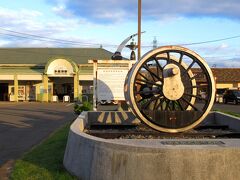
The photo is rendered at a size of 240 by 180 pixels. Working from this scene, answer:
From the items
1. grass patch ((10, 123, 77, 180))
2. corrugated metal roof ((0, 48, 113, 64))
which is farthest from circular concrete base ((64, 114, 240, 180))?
corrugated metal roof ((0, 48, 113, 64))

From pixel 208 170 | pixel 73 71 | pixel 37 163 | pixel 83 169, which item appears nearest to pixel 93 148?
pixel 83 169

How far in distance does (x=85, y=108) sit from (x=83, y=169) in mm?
12553

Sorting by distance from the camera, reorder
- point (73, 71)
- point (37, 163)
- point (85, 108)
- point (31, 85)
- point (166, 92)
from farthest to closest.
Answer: point (31, 85) < point (73, 71) < point (85, 108) < point (166, 92) < point (37, 163)

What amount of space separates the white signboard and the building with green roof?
32.4 m

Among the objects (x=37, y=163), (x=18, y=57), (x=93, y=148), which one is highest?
(x=18, y=57)

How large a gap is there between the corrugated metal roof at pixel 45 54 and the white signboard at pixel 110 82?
35.8 meters

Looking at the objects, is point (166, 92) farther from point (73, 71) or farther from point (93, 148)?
point (73, 71)

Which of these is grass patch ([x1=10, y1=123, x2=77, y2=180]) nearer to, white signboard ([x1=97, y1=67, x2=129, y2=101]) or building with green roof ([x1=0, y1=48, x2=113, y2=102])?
white signboard ([x1=97, y1=67, x2=129, y2=101])

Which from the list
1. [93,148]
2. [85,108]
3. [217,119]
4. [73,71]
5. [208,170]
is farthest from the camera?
[73,71]

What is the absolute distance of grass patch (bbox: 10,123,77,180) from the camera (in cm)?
830

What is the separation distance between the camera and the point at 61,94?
2227 inches

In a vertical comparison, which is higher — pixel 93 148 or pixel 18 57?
pixel 18 57

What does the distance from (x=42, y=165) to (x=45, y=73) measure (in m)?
42.1

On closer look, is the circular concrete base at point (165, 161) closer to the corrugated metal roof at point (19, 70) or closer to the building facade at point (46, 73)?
the building facade at point (46, 73)
